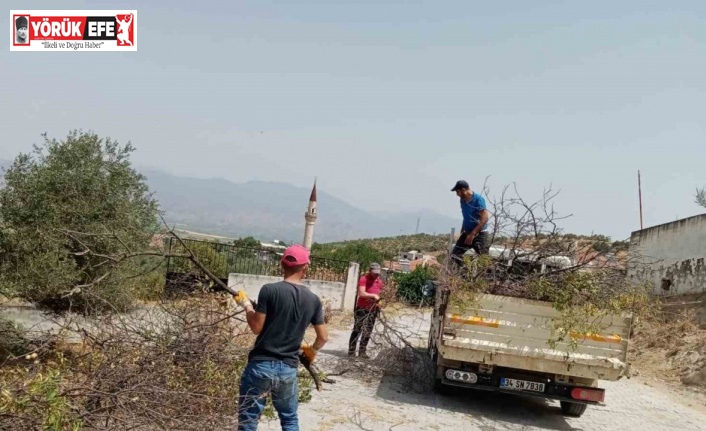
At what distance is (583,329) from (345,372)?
358cm

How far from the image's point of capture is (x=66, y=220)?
932 centimetres

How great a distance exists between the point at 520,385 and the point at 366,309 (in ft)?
9.61

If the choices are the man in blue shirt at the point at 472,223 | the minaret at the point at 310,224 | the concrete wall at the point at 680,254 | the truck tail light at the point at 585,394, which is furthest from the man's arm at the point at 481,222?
the minaret at the point at 310,224

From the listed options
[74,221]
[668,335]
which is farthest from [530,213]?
[668,335]

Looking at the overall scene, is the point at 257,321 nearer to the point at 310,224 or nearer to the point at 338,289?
the point at 338,289

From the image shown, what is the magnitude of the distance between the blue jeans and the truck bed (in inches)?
133

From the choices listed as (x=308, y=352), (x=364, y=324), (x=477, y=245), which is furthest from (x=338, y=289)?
(x=308, y=352)

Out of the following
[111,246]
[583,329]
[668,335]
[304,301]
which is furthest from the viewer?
[668,335]

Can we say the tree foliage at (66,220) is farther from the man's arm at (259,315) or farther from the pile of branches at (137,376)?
the man's arm at (259,315)

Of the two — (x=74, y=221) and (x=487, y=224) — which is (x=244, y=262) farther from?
(x=487, y=224)

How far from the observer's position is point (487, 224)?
Answer: 885 centimetres

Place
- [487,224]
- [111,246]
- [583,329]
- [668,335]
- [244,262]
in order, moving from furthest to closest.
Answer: [244,262] < [668,335] < [111,246] < [487,224] < [583,329]

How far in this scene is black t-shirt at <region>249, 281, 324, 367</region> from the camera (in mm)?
4168

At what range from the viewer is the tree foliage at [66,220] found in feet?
29.6
